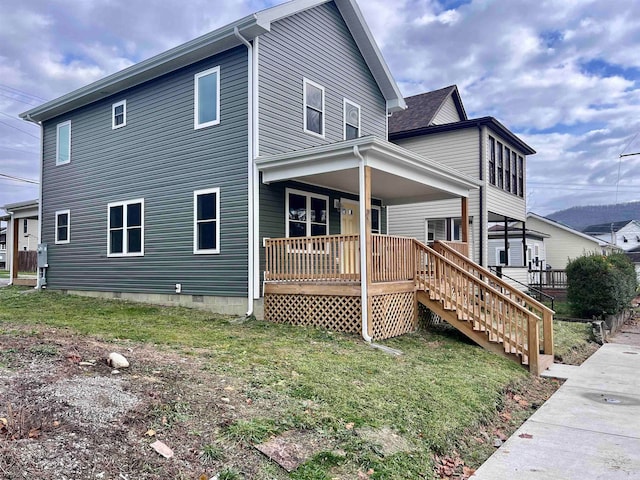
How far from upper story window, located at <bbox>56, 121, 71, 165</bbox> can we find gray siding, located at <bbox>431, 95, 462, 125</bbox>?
1251 cm

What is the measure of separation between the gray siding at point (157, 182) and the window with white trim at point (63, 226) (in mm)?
214

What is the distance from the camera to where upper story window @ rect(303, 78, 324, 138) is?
1169 cm

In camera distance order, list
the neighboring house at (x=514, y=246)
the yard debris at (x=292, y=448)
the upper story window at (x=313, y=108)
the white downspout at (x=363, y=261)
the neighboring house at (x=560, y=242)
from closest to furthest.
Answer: the yard debris at (x=292, y=448) → the white downspout at (x=363, y=261) → the upper story window at (x=313, y=108) → the neighboring house at (x=514, y=246) → the neighboring house at (x=560, y=242)

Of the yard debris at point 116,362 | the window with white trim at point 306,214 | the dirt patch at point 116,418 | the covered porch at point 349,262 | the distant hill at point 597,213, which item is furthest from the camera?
the distant hill at point 597,213

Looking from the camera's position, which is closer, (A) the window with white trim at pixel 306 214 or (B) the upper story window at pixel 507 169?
(A) the window with white trim at pixel 306 214

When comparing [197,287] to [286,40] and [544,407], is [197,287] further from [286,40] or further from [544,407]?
[544,407]

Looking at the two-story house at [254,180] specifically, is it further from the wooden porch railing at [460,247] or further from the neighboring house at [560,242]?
the neighboring house at [560,242]

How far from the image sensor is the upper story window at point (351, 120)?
42.9 feet

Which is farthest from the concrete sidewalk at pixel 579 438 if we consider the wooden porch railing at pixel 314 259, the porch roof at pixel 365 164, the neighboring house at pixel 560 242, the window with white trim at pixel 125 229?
the neighboring house at pixel 560 242

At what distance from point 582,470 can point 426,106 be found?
16.9m

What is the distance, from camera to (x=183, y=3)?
534 inches

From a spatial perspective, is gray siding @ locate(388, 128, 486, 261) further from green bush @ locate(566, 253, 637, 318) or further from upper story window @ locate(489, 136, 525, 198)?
green bush @ locate(566, 253, 637, 318)

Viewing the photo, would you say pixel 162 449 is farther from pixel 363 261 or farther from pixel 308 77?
pixel 308 77

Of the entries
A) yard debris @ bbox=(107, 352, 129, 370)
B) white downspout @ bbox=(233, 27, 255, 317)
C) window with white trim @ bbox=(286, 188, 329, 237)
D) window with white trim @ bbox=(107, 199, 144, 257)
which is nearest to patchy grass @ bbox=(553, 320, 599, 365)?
window with white trim @ bbox=(286, 188, 329, 237)
